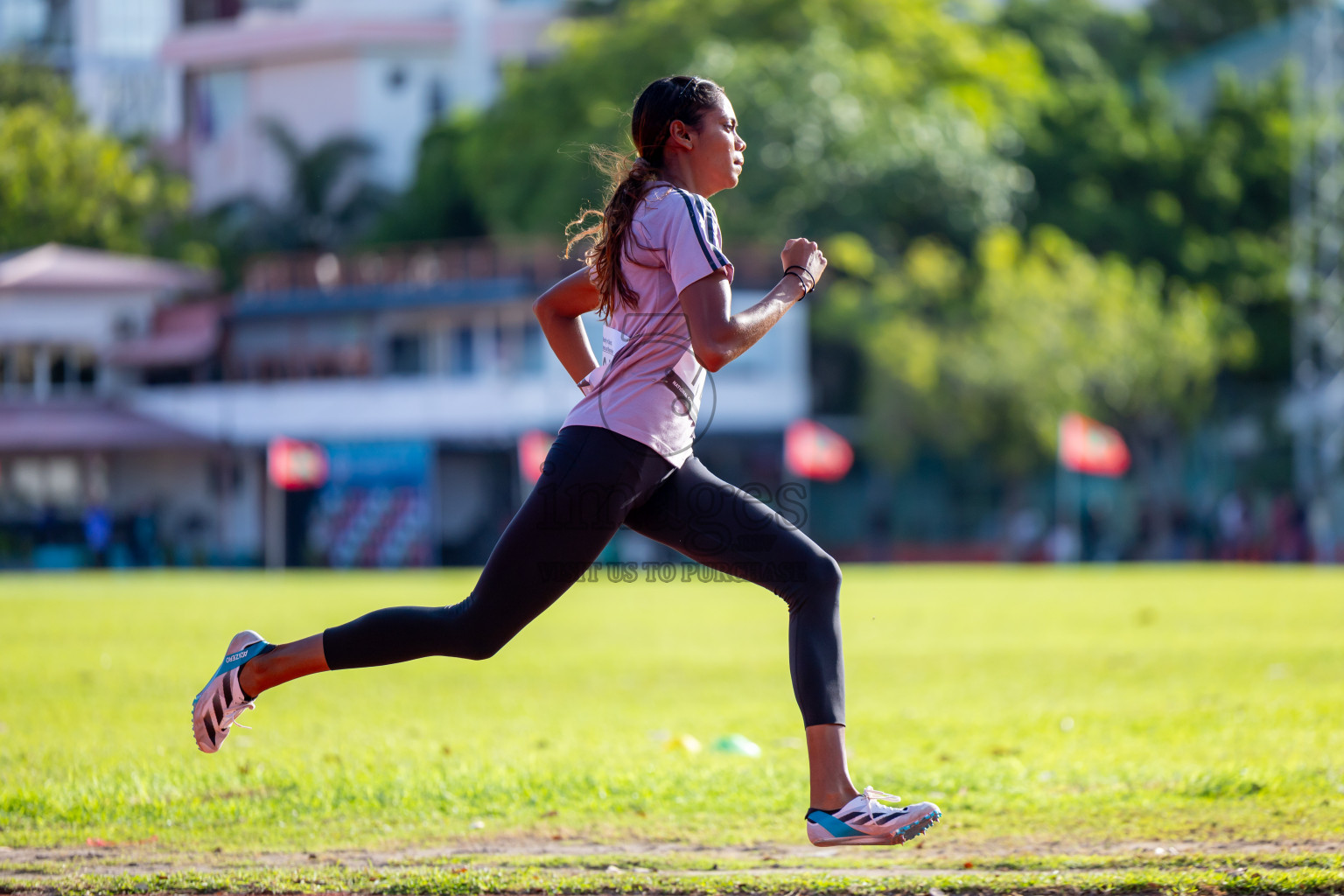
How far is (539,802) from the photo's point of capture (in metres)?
6.64

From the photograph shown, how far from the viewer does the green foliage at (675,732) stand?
20.5 ft

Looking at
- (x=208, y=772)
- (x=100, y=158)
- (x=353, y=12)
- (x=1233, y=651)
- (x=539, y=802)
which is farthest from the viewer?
(x=353, y=12)

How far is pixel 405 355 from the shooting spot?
50.9m

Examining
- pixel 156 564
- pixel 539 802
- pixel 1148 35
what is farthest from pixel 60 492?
pixel 539 802

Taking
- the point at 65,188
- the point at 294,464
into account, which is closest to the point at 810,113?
the point at 294,464

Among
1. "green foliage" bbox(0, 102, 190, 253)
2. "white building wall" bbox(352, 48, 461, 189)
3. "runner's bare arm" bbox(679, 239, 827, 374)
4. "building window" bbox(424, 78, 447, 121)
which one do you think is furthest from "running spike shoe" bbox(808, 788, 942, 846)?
"building window" bbox(424, 78, 447, 121)

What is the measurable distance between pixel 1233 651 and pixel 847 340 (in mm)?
34054

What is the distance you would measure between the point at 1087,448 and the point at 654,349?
33228 millimetres

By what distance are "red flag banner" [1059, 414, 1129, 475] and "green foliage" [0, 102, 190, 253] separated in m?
32.3

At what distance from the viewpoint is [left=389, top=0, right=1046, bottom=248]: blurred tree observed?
147 ft

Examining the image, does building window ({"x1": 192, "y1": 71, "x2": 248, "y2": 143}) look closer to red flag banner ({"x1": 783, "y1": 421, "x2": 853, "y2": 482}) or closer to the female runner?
red flag banner ({"x1": 783, "y1": 421, "x2": 853, "y2": 482})

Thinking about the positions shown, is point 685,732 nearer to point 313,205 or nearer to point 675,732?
point 675,732

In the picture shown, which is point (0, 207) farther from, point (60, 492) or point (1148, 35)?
point (1148, 35)

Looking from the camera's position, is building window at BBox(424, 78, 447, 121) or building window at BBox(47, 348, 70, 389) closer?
building window at BBox(47, 348, 70, 389)
